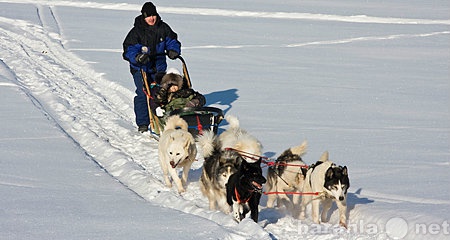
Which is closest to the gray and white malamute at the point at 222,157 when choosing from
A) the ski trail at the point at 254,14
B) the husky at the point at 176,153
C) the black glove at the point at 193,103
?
the husky at the point at 176,153

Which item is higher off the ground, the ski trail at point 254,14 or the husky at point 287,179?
the ski trail at point 254,14

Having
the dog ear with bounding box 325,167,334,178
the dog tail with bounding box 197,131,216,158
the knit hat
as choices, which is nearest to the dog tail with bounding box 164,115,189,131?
the dog tail with bounding box 197,131,216,158

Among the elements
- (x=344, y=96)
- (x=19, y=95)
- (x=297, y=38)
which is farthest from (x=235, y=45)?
(x=19, y=95)

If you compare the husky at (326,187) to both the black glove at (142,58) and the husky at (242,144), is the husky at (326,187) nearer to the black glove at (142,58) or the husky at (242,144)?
the husky at (242,144)

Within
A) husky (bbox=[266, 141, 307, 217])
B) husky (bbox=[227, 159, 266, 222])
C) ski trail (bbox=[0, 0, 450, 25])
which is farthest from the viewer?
ski trail (bbox=[0, 0, 450, 25])

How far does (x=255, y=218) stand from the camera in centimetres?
464

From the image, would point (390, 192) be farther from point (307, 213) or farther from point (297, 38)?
point (297, 38)

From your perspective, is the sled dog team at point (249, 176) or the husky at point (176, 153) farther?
the husky at point (176, 153)

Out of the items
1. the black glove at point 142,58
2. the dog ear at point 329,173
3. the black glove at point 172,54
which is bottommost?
the dog ear at point 329,173

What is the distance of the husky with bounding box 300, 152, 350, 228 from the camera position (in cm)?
453

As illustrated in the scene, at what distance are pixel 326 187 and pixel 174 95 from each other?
294 centimetres

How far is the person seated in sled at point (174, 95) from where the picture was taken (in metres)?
7.04

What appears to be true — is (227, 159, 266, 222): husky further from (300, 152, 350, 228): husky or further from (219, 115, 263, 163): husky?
(219, 115, 263, 163): husky

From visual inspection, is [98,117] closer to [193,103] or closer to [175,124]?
[193,103]
